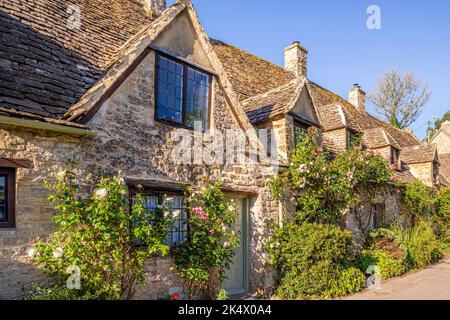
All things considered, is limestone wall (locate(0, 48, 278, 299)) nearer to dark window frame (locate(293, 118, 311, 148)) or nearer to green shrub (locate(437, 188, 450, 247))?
dark window frame (locate(293, 118, 311, 148))

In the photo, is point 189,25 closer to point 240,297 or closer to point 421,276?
point 240,297

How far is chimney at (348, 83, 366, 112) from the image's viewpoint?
21.4m

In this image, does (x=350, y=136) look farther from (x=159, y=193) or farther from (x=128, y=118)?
(x=128, y=118)

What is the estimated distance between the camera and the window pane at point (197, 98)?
7871mm

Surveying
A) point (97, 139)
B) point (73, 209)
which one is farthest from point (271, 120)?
point (73, 209)

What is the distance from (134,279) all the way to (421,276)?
28.1 ft

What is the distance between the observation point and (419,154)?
19.6m

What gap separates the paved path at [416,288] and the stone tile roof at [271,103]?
4891mm

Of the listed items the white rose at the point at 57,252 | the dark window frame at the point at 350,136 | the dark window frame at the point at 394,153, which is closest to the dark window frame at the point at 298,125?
the dark window frame at the point at 350,136

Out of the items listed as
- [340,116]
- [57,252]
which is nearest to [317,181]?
[340,116]

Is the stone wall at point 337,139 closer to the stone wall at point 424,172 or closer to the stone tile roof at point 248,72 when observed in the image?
the stone tile roof at point 248,72

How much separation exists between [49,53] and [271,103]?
19.3 ft

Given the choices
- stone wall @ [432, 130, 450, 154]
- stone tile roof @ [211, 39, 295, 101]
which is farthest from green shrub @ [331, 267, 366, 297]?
stone wall @ [432, 130, 450, 154]
